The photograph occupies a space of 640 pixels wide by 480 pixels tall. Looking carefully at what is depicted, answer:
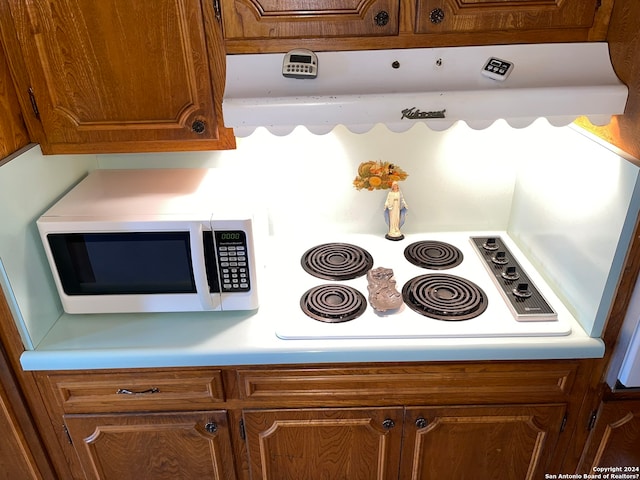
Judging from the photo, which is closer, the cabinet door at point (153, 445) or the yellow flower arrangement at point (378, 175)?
the cabinet door at point (153, 445)

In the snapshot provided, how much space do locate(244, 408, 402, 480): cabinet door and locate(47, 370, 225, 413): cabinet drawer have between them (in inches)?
6.2

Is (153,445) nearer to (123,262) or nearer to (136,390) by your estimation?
(136,390)

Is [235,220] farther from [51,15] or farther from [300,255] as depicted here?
[51,15]

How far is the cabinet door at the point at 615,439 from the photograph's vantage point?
141 centimetres

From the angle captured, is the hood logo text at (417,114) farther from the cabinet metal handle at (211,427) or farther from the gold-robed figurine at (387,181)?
the cabinet metal handle at (211,427)

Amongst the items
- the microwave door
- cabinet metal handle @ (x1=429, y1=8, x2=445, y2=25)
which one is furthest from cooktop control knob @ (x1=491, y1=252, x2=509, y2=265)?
the microwave door

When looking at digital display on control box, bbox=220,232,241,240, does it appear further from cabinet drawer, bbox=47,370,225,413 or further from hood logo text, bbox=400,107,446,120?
hood logo text, bbox=400,107,446,120

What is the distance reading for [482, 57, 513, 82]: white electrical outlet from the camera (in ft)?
3.75

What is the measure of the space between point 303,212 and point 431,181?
1.56 ft

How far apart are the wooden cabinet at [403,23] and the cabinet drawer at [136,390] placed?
905 millimetres

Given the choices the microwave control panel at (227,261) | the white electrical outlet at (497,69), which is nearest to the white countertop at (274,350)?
the microwave control panel at (227,261)

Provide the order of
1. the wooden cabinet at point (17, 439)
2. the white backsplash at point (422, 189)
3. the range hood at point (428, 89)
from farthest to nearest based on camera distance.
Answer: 1. the wooden cabinet at point (17, 439)
2. the white backsplash at point (422, 189)
3. the range hood at point (428, 89)

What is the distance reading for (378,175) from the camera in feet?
5.54

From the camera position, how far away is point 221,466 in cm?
151
